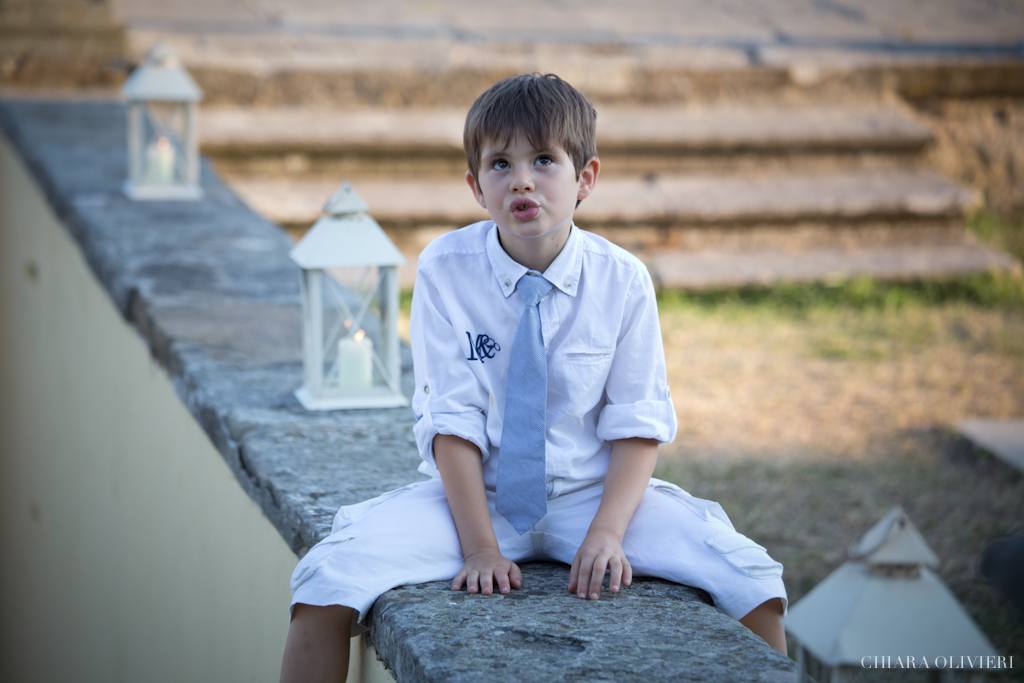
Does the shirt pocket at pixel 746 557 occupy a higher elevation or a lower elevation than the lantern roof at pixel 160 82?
lower

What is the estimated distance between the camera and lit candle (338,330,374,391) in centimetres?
178

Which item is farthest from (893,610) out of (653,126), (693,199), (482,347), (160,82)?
(653,126)

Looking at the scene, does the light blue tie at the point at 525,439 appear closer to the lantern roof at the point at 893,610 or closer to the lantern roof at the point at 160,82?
the lantern roof at the point at 893,610

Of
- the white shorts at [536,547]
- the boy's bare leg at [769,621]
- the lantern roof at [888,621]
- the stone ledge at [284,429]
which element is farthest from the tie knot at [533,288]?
the lantern roof at [888,621]

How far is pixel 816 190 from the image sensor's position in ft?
14.2

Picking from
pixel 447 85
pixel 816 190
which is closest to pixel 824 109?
pixel 816 190

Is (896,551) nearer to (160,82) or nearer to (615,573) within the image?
(615,573)

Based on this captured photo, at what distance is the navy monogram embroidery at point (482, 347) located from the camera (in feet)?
4.19

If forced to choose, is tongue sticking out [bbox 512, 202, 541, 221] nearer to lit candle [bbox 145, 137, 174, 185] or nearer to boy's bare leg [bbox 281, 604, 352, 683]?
→ boy's bare leg [bbox 281, 604, 352, 683]

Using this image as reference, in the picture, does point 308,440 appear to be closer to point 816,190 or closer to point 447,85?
point 447,85

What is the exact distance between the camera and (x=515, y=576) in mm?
1213

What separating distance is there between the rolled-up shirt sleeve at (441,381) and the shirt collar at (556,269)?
0.08 meters

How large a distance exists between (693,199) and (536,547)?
10.2 ft

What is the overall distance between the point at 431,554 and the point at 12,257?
3.17m
